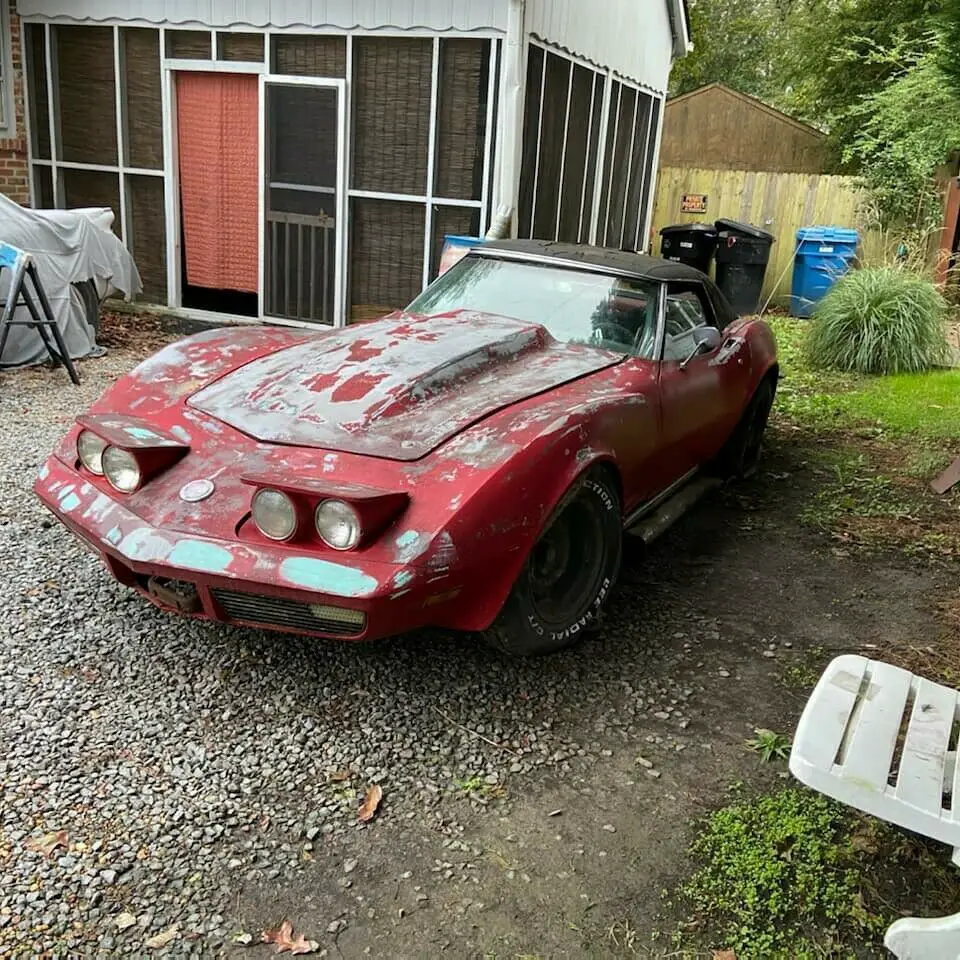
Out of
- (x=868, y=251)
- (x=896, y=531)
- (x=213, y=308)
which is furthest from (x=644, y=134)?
(x=896, y=531)

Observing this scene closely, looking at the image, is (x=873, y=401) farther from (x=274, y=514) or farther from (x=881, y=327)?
(x=274, y=514)

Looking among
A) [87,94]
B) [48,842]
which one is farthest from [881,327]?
[48,842]

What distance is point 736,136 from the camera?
2131 cm

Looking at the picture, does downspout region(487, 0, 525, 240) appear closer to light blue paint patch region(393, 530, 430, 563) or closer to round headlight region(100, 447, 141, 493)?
round headlight region(100, 447, 141, 493)

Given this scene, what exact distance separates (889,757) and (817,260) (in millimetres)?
11332

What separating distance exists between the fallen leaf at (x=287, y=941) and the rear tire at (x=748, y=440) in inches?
149

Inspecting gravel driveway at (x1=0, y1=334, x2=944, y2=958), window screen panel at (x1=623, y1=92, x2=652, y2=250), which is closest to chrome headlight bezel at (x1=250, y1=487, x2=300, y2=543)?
gravel driveway at (x1=0, y1=334, x2=944, y2=958)

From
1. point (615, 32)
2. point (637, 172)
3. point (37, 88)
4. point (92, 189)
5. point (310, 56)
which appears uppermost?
point (615, 32)

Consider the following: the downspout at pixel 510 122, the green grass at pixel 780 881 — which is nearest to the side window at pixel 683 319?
the green grass at pixel 780 881

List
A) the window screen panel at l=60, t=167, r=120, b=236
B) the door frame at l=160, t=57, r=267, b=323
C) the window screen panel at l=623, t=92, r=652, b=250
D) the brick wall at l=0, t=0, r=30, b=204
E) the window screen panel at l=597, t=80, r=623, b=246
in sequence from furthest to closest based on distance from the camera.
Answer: the window screen panel at l=623, t=92, r=652, b=250, the window screen panel at l=597, t=80, r=623, b=246, the window screen panel at l=60, t=167, r=120, b=236, the brick wall at l=0, t=0, r=30, b=204, the door frame at l=160, t=57, r=267, b=323

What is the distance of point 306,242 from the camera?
30.9ft

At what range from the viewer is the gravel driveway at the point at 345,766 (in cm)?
227

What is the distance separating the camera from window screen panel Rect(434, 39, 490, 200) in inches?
332

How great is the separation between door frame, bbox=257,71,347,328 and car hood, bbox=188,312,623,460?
5.17 m
